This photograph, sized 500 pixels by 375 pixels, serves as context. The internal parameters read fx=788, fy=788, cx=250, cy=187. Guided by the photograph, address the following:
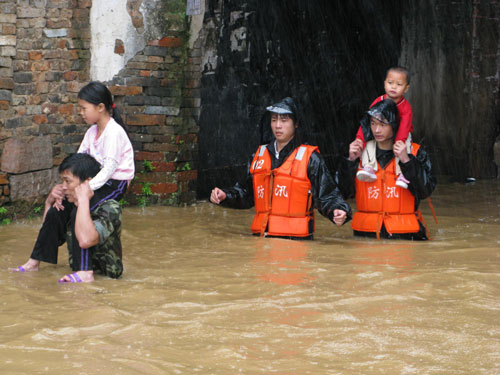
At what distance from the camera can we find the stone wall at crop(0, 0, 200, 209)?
729 cm

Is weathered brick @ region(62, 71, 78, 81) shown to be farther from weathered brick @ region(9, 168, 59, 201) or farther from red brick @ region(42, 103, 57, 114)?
weathered brick @ region(9, 168, 59, 201)

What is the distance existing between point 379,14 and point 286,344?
775 cm

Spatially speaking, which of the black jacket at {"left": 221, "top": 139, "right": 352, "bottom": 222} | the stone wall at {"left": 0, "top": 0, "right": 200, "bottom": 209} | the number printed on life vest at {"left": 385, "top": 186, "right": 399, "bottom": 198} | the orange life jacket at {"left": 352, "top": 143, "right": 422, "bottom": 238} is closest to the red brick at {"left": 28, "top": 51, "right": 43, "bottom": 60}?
the stone wall at {"left": 0, "top": 0, "right": 200, "bottom": 209}

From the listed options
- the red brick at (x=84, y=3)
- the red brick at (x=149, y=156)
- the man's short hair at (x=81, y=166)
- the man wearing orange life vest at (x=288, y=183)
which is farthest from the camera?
the red brick at (x=149, y=156)

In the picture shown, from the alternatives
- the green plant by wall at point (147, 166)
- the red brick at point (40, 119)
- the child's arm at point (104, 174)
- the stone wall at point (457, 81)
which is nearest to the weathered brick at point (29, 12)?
the red brick at point (40, 119)

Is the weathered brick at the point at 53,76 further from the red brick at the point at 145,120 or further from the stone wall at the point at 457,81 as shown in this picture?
the stone wall at the point at 457,81

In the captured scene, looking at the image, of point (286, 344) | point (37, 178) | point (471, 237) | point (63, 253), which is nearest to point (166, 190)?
point (37, 178)

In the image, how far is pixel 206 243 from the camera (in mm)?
6359

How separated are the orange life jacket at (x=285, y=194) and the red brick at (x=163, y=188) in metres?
2.00

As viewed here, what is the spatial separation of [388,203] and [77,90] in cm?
324

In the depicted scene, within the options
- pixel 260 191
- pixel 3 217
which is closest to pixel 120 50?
pixel 3 217

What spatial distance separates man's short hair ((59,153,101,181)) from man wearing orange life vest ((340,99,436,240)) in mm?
2314

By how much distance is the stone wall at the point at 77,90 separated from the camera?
23.9ft

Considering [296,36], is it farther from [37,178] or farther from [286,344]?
[286,344]
